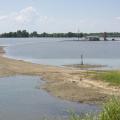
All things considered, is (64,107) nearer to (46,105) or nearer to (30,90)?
(46,105)

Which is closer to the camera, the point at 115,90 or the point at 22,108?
the point at 22,108

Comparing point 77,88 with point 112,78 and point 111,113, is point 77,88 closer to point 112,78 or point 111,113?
point 112,78

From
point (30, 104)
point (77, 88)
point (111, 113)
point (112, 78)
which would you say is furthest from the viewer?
point (112, 78)

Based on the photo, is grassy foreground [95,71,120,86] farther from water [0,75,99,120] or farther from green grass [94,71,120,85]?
water [0,75,99,120]

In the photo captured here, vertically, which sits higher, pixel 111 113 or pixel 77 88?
pixel 111 113

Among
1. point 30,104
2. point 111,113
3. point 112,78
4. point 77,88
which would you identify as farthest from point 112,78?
point 111,113

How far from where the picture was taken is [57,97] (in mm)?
25438

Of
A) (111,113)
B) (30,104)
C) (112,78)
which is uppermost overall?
(111,113)

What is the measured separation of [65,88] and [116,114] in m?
20.2

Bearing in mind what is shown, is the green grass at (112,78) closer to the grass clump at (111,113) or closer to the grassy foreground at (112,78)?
the grassy foreground at (112,78)

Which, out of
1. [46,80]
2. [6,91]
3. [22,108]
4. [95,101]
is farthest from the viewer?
[46,80]

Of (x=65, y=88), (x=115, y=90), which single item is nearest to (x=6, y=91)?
(x=65, y=88)

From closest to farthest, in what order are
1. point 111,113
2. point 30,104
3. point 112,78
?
point 111,113 → point 30,104 → point 112,78

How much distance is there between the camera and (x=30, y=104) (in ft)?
76.8
